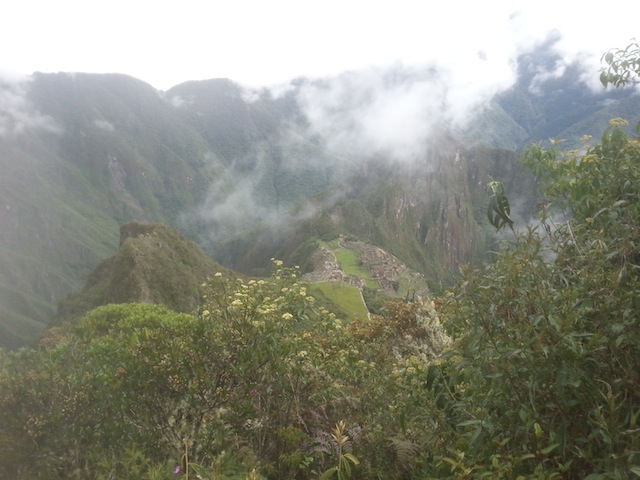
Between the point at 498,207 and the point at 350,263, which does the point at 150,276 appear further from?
the point at 498,207

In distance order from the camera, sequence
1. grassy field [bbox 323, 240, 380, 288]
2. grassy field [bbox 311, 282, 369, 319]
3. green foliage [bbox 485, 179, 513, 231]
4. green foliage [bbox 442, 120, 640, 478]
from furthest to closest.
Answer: grassy field [bbox 323, 240, 380, 288] → grassy field [bbox 311, 282, 369, 319] → green foliage [bbox 485, 179, 513, 231] → green foliage [bbox 442, 120, 640, 478]

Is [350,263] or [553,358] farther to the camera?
[350,263]

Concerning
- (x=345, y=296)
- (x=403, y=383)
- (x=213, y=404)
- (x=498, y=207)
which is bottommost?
(x=345, y=296)

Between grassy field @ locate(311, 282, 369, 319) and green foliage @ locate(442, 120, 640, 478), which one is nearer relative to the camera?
green foliage @ locate(442, 120, 640, 478)

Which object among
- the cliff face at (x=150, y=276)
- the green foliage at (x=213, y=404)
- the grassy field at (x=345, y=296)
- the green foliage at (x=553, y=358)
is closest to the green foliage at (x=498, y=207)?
the green foliage at (x=553, y=358)

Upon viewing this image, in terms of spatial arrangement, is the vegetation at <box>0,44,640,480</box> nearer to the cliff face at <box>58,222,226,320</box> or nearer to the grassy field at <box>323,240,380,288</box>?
the cliff face at <box>58,222,226,320</box>

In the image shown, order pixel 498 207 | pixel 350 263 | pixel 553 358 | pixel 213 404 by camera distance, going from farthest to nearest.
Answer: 1. pixel 350 263
2. pixel 213 404
3. pixel 498 207
4. pixel 553 358

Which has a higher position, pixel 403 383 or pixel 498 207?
pixel 498 207

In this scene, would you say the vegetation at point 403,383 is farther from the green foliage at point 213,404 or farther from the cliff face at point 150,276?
the cliff face at point 150,276

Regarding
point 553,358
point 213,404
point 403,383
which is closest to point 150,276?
point 213,404

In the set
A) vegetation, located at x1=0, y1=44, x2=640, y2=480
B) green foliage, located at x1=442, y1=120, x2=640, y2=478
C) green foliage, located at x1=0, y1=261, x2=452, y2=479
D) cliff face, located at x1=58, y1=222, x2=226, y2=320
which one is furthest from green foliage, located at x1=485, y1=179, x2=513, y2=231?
cliff face, located at x1=58, y1=222, x2=226, y2=320

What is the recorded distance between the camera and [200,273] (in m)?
87.4

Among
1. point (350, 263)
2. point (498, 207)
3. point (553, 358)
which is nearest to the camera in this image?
point (553, 358)

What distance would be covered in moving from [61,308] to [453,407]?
98.8 m
